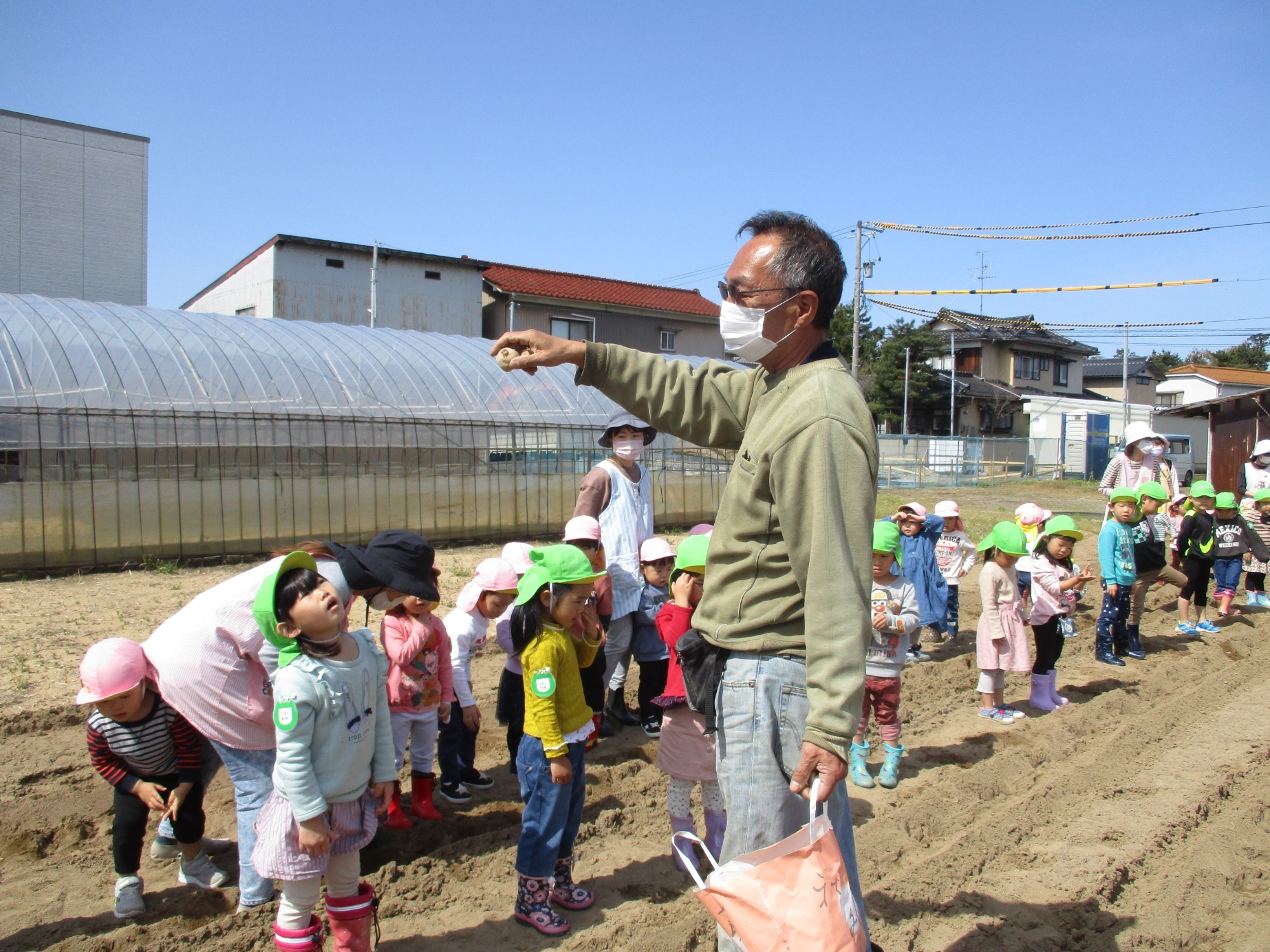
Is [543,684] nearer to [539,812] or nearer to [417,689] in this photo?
[539,812]

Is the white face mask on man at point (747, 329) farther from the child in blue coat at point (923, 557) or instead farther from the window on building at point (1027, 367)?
the window on building at point (1027, 367)

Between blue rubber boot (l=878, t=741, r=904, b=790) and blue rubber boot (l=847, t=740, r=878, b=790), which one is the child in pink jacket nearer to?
blue rubber boot (l=847, t=740, r=878, b=790)

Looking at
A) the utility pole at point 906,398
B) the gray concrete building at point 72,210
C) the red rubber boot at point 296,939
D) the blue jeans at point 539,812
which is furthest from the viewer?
the utility pole at point 906,398

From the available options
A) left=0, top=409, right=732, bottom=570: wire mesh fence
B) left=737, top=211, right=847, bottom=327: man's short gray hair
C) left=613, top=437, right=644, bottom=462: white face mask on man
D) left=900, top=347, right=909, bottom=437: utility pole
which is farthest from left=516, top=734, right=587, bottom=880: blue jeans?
left=900, top=347, right=909, bottom=437: utility pole

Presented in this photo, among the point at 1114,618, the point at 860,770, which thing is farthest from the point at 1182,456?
the point at 860,770

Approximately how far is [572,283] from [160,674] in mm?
27677

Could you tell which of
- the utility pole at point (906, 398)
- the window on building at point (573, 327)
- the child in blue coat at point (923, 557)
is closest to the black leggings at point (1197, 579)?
the child in blue coat at point (923, 557)

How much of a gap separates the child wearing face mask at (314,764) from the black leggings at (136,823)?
0.72m

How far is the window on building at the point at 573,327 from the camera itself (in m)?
27.8

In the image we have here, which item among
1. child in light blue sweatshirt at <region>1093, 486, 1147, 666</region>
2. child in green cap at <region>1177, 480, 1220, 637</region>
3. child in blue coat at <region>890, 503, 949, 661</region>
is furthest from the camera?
child in green cap at <region>1177, 480, 1220, 637</region>

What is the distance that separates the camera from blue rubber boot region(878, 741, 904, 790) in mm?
4480

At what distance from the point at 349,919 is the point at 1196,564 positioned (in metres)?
8.70

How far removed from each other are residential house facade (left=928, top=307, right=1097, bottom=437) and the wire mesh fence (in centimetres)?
3040

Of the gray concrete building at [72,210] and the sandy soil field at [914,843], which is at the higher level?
the gray concrete building at [72,210]
